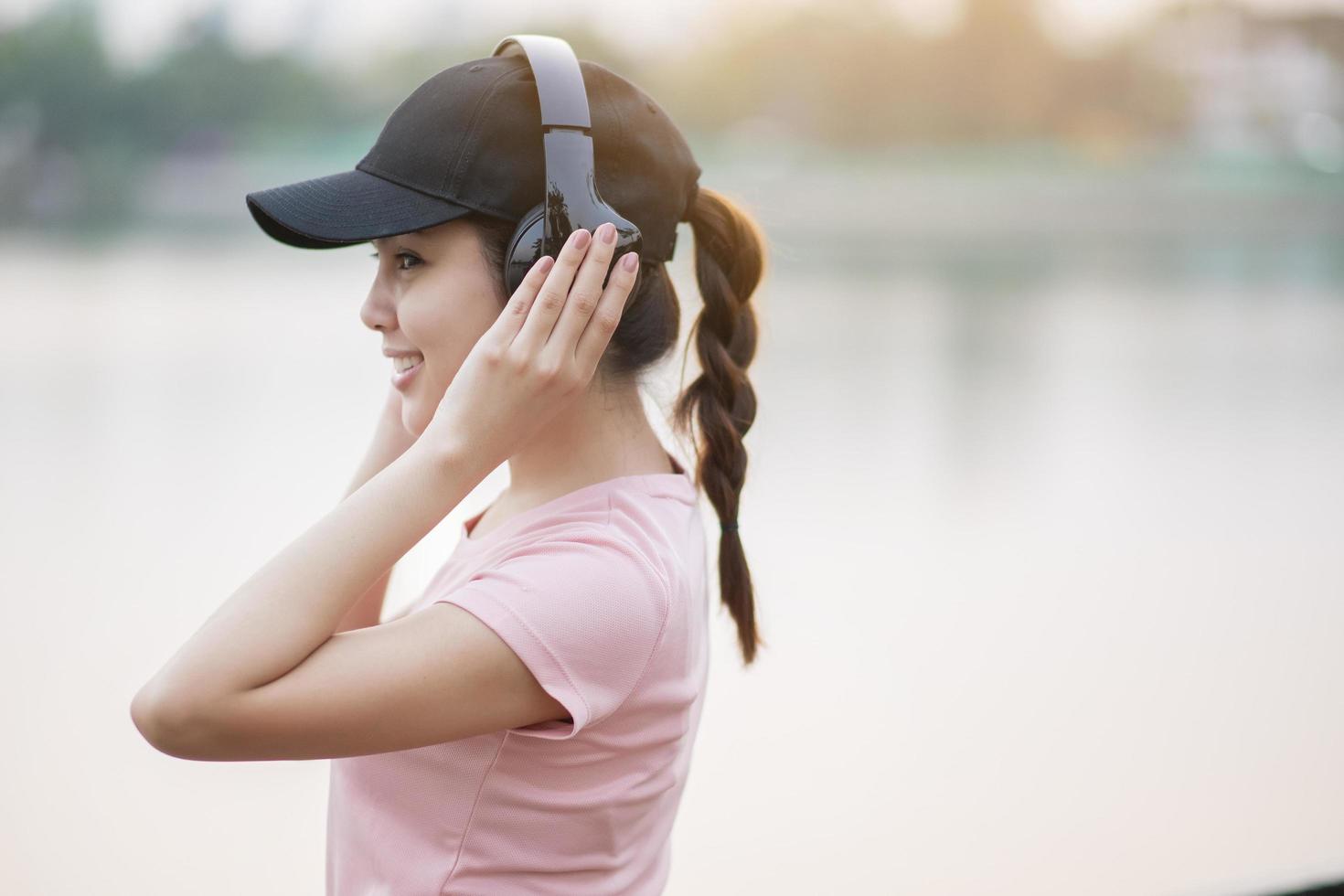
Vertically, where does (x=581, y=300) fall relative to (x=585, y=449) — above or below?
above

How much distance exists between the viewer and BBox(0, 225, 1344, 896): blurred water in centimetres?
178

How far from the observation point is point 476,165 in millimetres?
681

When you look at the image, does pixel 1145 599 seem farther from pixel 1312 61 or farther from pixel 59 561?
pixel 59 561

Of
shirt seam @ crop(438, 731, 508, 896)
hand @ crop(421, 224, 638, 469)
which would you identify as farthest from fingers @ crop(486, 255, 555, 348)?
shirt seam @ crop(438, 731, 508, 896)

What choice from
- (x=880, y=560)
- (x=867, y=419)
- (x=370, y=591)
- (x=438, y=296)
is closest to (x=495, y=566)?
(x=438, y=296)

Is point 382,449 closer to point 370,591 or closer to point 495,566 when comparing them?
point 370,591

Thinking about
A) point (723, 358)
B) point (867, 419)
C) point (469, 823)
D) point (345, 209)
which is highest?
point (345, 209)

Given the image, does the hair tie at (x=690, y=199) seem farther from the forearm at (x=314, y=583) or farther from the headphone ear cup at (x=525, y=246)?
the forearm at (x=314, y=583)

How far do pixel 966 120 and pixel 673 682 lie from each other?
315 centimetres

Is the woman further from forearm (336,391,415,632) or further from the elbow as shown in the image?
forearm (336,391,415,632)

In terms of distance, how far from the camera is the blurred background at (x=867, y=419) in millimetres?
1828

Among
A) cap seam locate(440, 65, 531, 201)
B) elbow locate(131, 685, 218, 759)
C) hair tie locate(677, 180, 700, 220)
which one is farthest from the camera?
hair tie locate(677, 180, 700, 220)

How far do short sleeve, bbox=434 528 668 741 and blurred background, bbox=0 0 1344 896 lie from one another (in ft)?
0.72

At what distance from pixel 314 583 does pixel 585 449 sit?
0.72 ft
